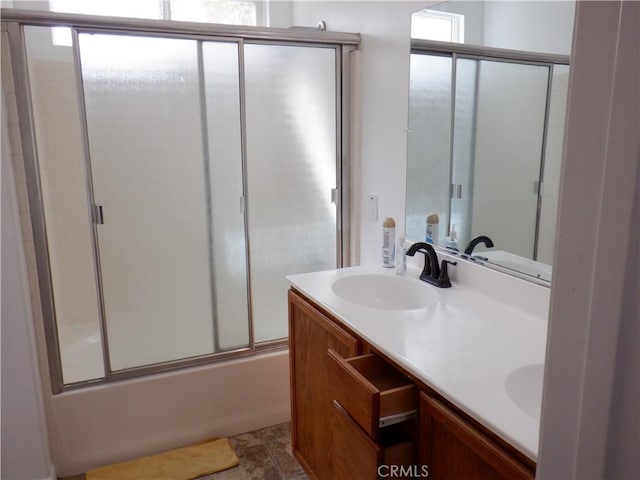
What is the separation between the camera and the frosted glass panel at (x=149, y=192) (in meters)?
1.96

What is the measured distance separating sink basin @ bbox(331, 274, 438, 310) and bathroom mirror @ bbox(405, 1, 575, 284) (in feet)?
0.74

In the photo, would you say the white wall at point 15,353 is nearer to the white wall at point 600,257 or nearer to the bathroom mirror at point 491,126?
the bathroom mirror at point 491,126

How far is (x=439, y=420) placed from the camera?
1056 millimetres

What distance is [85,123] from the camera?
6.34ft

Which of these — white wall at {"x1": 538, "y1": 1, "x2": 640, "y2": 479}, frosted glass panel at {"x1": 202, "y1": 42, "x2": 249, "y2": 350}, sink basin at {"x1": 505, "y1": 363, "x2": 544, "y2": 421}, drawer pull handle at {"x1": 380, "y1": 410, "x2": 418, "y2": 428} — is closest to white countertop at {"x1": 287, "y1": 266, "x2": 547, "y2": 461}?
sink basin at {"x1": 505, "y1": 363, "x2": 544, "y2": 421}

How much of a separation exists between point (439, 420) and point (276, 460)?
1371 millimetres

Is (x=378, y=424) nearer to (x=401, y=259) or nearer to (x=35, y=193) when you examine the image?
(x=401, y=259)

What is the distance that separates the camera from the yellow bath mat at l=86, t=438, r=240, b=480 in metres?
2.07

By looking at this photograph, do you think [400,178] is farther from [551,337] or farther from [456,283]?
[551,337]

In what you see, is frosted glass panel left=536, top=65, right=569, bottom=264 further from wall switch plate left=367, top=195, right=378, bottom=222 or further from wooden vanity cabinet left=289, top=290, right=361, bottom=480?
wall switch plate left=367, top=195, right=378, bottom=222

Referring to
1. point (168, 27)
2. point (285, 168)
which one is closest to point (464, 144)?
point (285, 168)

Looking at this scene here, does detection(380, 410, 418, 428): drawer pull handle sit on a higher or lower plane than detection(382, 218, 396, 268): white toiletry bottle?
lower

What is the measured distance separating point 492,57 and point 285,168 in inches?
43.6

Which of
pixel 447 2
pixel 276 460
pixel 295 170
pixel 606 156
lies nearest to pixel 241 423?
pixel 276 460
